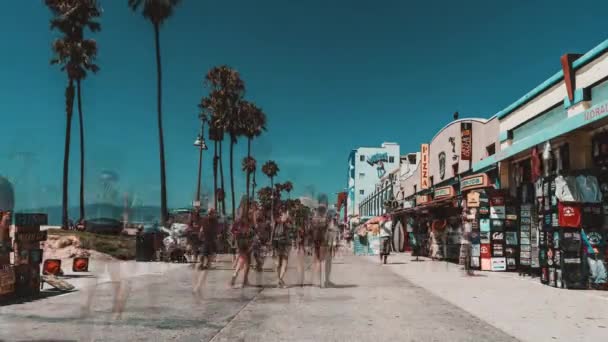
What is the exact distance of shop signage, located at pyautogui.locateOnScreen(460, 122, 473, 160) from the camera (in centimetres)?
2544

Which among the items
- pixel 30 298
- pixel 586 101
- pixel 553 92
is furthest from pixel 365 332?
pixel 553 92

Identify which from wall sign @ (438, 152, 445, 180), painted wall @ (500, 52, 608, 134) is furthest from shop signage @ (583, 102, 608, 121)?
wall sign @ (438, 152, 445, 180)

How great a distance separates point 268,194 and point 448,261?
9038 cm

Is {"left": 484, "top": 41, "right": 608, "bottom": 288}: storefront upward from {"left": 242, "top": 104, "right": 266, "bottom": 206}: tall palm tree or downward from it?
downward

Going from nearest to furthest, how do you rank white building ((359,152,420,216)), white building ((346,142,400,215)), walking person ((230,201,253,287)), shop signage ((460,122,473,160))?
walking person ((230,201,253,287)) < shop signage ((460,122,473,160)) < white building ((359,152,420,216)) < white building ((346,142,400,215))

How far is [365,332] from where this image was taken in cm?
693

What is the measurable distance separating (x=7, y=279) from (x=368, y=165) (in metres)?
130

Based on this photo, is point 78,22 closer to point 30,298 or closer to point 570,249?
point 30,298

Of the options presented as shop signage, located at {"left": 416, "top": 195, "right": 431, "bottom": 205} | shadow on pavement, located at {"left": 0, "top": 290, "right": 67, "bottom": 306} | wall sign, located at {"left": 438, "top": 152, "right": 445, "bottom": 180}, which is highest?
wall sign, located at {"left": 438, "top": 152, "right": 445, "bottom": 180}

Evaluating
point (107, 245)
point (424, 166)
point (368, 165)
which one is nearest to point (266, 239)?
point (107, 245)

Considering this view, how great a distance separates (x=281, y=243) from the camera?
1261 centimetres

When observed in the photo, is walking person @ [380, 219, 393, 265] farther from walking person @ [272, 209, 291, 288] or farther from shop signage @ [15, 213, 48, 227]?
shop signage @ [15, 213, 48, 227]

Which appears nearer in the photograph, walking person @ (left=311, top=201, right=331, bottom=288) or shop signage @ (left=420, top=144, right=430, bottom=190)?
walking person @ (left=311, top=201, right=331, bottom=288)

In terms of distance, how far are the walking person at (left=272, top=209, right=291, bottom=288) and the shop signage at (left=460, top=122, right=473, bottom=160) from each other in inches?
592
